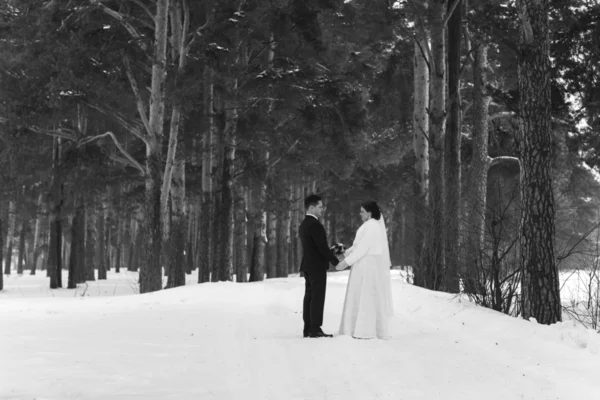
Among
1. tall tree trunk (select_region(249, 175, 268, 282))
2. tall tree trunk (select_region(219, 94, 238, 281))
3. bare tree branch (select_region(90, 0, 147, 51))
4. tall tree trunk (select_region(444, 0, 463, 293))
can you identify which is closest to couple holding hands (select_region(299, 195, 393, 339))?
tall tree trunk (select_region(444, 0, 463, 293))

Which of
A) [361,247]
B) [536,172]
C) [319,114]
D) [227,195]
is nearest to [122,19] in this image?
[227,195]

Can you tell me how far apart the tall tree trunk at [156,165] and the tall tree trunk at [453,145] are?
298 inches

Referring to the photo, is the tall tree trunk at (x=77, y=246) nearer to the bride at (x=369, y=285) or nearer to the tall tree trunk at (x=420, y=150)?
the tall tree trunk at (x=420, y=150)

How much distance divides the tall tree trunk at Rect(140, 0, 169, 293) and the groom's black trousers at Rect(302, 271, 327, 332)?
9.10 m

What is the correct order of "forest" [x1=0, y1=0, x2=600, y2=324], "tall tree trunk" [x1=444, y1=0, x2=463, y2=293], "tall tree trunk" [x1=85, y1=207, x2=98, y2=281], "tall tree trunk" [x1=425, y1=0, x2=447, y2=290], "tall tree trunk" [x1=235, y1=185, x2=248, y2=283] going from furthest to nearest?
"tall tree trunk" [x1=85, y1=207, x2=98, y2=281] < "tall tree trunk" [x1=235, y1=185, x2=248, y2=283] < "tall tree trunk" [x1=425, y1=0, x2=447, y2=290] < "tall tree trunk" [x1=444, y1=0, x2=463, y2=293] < "forest" [x1=0, y1=0, x2=600, y2=324]

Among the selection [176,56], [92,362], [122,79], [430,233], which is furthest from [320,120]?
[92,362]

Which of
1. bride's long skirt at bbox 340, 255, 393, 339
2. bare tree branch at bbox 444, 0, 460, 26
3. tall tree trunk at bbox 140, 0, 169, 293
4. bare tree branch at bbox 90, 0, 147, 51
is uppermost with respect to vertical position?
bare tree branch at bbox 90, 0, 147, 51

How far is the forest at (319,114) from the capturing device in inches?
374

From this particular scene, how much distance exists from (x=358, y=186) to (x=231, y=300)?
18709 mm

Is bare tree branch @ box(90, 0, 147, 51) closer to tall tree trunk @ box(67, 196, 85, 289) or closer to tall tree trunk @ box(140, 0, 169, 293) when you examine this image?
tall tree trunk @ box(140, 0, 169, 293)

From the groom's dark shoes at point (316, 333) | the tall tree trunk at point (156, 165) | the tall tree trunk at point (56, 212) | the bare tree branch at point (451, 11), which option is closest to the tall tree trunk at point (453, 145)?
the bare tree branch at point (451, 11)

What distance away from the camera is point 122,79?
63.8ft

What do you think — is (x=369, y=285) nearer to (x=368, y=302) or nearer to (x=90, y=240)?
(x=368, y=302)

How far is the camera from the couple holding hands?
27.1 feet
